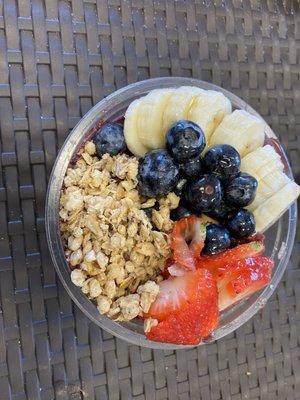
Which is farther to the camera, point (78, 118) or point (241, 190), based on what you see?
point (78, 118)

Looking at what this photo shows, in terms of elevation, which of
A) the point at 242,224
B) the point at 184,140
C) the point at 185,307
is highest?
the point at 184,140

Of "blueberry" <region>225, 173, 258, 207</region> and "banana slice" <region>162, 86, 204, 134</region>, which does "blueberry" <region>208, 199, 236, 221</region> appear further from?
"banana slice" <region>162, 86, 204, 134</region>

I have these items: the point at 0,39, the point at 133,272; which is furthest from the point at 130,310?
the point at 0,39

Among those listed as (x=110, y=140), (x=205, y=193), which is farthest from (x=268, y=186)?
(x=110, y=140)

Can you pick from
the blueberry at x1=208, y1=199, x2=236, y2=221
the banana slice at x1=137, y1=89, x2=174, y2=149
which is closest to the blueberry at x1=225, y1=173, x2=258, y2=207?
the blueberry at x1=208, y1=199, x2=236, y2=221

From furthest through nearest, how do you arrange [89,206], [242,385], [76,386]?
[242,385]
[76,386]
[89,206]

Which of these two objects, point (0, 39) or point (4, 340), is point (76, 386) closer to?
point (4, 340)

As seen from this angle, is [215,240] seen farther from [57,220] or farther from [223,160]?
[57,220]
